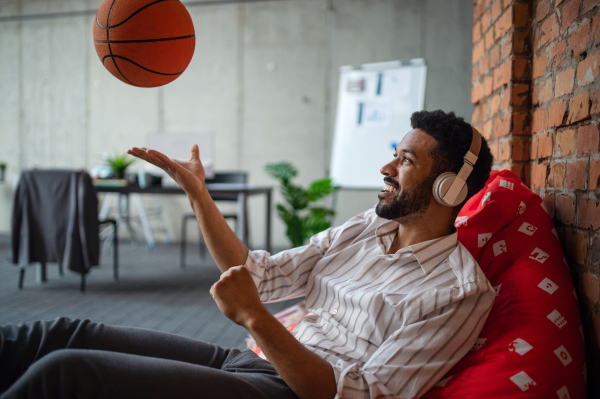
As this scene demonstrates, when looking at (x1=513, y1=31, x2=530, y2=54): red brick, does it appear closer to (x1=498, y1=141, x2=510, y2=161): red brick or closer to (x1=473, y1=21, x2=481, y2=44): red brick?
(x1=498, y1=141, x2=510, y2=161): red brick

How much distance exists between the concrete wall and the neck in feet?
11.5

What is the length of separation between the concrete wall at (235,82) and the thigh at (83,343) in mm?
3743

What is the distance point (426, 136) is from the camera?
101cm

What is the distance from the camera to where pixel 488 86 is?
61.5 inches

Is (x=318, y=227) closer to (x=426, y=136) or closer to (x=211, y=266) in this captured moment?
(x=211, y=266)

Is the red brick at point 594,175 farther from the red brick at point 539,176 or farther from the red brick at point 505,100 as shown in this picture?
the red brick at point 505,100

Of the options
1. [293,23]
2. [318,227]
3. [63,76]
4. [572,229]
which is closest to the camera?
[572,229]

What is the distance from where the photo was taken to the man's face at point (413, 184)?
99cm

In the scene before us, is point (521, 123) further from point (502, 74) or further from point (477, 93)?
point (477, 93)

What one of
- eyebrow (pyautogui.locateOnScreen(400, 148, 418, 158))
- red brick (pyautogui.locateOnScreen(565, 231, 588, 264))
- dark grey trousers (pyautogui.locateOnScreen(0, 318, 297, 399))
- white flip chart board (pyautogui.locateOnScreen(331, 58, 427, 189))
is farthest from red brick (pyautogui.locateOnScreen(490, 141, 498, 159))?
white flip chart board (pyautogui.locateOnScreen(331, 58, 427, 189))

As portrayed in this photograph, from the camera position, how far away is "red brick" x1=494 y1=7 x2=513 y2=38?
1325mm

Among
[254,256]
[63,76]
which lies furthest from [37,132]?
[254,256]

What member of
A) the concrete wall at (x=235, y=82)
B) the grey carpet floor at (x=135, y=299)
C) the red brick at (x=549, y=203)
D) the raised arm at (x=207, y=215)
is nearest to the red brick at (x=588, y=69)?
the red brick at (x=549, y=203)

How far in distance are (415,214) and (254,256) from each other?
477 millimetres
